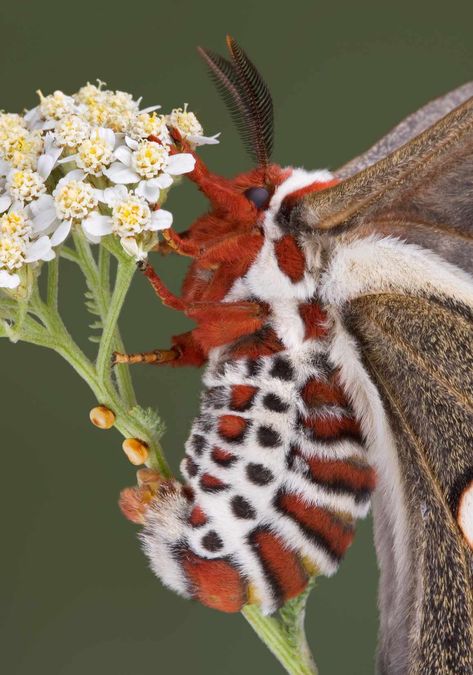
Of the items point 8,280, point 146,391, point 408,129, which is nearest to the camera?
point 8,280

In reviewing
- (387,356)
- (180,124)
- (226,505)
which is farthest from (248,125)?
(226,505)

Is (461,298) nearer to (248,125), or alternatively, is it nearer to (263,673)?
(248,125)

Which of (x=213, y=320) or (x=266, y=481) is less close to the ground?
(x=213, y=320)

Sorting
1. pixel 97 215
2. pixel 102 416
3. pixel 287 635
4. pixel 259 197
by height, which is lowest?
pixel 287 635

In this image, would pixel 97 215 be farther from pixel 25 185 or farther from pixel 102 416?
pixel 102 416

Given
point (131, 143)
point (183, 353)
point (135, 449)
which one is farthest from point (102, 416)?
point (131, 143)

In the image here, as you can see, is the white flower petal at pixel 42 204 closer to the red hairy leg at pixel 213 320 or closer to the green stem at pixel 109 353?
the green stem at pixel 109 353

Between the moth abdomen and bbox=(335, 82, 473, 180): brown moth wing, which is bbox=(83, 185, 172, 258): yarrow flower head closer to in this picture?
the moth abdomen

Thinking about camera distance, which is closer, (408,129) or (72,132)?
(72,132)

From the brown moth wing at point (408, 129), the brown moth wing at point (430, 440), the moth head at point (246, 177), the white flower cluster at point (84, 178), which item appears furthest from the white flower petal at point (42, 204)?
the brown moth wing at point (408, 129)
